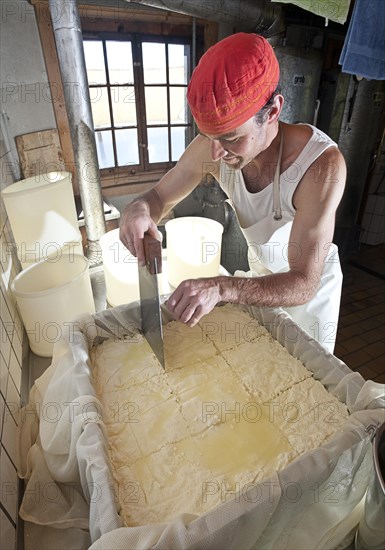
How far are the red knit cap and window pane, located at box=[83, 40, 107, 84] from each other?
2.55 metres

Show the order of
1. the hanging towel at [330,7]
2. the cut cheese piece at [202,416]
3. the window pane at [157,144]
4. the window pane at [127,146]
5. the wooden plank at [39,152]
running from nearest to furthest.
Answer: the cut cheese piece at [202,416] < the hanging towel at [330,7] < the wooden plank at [39,152] < the window pane at [127,146] < the window pane at [157,144]

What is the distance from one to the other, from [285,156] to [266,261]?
0.56 metres

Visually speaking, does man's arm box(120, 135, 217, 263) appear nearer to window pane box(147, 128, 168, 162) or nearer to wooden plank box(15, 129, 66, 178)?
wooden plank box(15, 129, 66, 178)

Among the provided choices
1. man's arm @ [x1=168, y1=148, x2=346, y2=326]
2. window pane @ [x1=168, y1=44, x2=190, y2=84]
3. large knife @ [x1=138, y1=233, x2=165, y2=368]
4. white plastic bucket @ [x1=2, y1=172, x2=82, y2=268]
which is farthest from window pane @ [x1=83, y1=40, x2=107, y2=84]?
man's arm @ [x1=168, y1=148, x2=346, y2=326]

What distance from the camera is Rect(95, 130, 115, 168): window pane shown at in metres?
3.71

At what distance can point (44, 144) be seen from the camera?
119 inches

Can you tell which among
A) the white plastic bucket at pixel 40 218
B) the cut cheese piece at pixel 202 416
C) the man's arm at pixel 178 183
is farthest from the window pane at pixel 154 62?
the cut cheese piece at pixel 202 416

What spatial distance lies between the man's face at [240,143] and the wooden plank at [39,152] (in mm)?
2248

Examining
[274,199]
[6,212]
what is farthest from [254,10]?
[6,212]

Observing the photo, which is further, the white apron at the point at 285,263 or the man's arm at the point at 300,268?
the white apron at the point at 285,263

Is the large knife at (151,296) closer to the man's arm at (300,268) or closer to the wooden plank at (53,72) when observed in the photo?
the man's arm at (300,268)

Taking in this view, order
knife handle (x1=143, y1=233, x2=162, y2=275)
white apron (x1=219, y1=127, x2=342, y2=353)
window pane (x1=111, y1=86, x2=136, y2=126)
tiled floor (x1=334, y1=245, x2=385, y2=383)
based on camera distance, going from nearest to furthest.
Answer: knife handle (x1=143, y1=233, x2=162, y2=275), white apron (x1=219, y1=127, x2=342, y2=353), tiled floor (x1=334, y1=245, x2=385, y2=383), window pane (x1=111, y1=86, x2=136, y2=126)

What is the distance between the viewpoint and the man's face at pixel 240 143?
4.03 ft

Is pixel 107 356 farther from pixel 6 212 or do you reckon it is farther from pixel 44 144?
pixel 44 144
